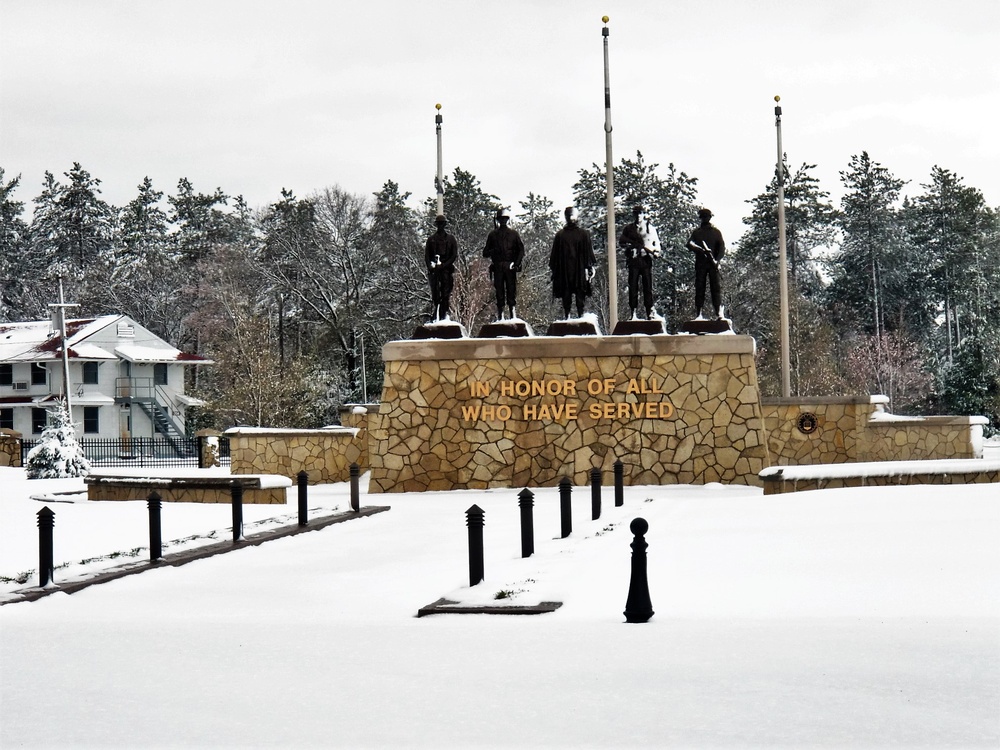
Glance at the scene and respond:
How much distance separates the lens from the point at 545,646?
8070 millimetres

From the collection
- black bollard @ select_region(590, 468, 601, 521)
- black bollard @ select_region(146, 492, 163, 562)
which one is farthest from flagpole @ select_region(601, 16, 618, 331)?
black bollard @ select_region(146, 492, 163, 562)

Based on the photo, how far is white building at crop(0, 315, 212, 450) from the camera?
6016cm

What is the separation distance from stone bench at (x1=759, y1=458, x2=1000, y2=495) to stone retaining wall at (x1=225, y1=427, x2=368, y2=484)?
1108cm

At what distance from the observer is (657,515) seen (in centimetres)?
1728

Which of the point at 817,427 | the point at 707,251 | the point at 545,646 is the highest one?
the point at 707,251

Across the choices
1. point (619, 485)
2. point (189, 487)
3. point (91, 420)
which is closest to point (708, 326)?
point (619, 485)

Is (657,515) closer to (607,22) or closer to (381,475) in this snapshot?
(381,475)

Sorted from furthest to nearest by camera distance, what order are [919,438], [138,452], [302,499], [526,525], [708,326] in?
[138,452] → [919,438] → [708,326] → [302,499] → [526,525]

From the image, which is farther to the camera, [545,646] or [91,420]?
[91,420]

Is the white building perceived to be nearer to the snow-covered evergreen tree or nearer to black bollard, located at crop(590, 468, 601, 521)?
the snow-covered evergreen tree

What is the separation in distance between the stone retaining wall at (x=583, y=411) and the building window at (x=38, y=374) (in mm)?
41282

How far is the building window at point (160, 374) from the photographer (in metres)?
62.5

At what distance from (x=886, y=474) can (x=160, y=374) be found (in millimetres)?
49065

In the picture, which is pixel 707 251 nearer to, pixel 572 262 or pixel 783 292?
pixel 572 262
